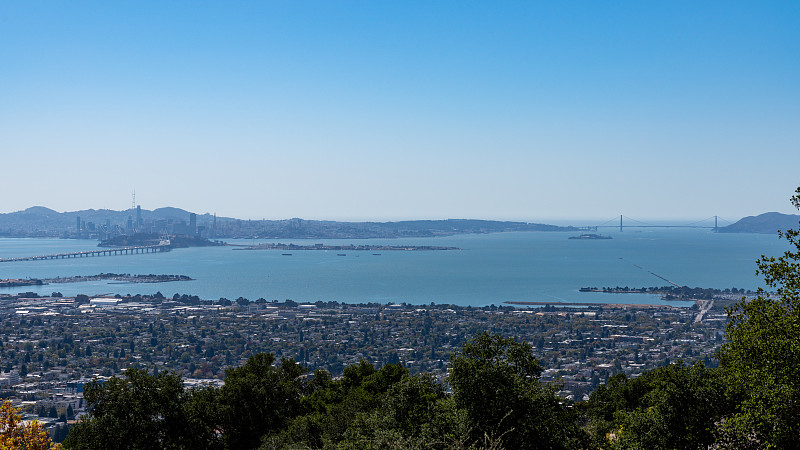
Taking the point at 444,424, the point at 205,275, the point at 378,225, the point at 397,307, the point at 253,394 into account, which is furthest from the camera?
the point at 378,225

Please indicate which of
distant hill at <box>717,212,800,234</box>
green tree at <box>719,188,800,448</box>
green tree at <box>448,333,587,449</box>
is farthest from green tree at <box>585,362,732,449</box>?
distant hill at <box>717,212,800,234</box>

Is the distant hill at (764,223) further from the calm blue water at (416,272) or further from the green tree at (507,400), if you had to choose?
the green tree at (507,400)

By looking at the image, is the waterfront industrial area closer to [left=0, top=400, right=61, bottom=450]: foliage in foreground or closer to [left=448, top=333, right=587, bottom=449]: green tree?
[left=0, top=400, right=61, bottom=450]: foliage in foreground

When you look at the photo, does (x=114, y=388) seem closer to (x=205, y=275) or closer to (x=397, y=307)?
(x=397, y=307)

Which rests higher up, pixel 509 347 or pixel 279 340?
pixel 509 347

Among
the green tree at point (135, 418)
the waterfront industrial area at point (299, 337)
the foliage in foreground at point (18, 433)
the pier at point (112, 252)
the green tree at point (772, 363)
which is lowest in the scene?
the waterfront industrial area at point (299, 337)

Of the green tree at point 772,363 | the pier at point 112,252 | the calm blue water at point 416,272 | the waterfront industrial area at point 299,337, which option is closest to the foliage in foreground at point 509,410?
the green tree at point 772,363

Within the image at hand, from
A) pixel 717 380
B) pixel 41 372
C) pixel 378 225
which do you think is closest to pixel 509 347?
pixel 717 380
